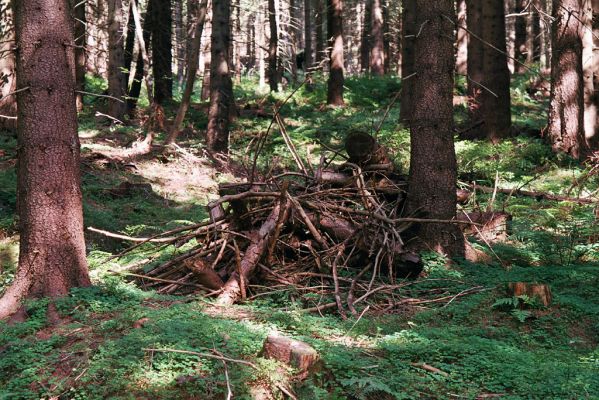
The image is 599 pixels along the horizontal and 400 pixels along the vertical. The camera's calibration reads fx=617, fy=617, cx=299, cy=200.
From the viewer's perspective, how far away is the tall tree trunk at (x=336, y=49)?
21844 mm

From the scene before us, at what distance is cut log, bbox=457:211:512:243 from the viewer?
907 centimetres

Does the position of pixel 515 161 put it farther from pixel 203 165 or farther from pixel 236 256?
pixel 236 256

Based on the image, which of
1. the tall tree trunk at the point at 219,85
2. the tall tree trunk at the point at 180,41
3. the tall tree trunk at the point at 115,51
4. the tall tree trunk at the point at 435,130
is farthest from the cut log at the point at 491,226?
the tall tree trunk at the point at 180,41

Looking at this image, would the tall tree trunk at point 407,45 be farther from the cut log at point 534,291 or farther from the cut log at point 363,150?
the cut log at point 534,291

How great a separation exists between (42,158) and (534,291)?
5094 mm

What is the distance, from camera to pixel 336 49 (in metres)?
22.0

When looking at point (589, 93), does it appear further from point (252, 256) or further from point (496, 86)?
point (252, 256)

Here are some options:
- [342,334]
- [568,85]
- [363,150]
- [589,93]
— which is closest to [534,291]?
[342,334]

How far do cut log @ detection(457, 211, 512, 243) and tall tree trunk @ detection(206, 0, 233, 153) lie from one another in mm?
8317

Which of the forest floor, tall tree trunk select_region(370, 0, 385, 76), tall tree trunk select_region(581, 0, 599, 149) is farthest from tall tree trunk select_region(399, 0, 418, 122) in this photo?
tall tree trunk select_region(370, 0, 385, 76)

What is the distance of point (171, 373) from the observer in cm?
465

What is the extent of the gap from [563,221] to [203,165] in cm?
856

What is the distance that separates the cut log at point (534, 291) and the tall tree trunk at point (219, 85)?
10.8 metres

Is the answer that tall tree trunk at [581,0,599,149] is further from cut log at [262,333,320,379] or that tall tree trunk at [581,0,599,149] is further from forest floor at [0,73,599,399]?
cut log at [262,333,320,379]
